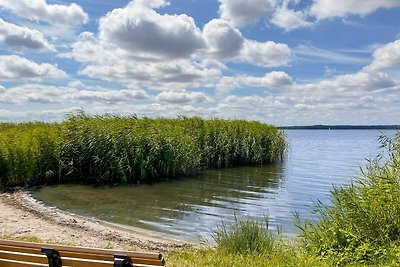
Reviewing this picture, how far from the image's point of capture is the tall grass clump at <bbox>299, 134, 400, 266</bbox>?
6324 millimetres

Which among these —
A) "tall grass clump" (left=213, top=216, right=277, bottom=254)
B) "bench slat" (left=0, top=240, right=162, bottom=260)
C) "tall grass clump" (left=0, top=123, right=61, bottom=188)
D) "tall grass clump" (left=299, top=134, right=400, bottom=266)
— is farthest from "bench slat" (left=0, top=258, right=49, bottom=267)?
"tall grass clump" (left=0, top=123, right=61, bottom=188)

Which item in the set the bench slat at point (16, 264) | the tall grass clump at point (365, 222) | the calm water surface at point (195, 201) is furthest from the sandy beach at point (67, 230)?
the bench slat at point (16, 264)

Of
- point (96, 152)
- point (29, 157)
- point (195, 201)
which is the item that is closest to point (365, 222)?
point (195, 201)

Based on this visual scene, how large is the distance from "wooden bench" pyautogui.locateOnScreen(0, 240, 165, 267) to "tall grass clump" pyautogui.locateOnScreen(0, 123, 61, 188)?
14240mm

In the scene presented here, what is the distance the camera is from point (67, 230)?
10.4 m

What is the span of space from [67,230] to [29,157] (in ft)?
27.1

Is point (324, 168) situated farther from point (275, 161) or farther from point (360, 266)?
point (360, 266)

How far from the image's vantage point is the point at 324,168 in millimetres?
28891

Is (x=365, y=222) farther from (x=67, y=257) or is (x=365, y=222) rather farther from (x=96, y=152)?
(x=96, y=152)

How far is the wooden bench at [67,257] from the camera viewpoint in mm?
3361

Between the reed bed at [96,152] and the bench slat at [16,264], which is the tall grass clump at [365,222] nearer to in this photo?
the bench slat at [16,264]

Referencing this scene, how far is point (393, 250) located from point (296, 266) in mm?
1506

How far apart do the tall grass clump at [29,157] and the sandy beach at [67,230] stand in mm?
3777

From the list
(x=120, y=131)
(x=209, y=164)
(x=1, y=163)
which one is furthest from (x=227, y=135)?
(x=1, y=163)
